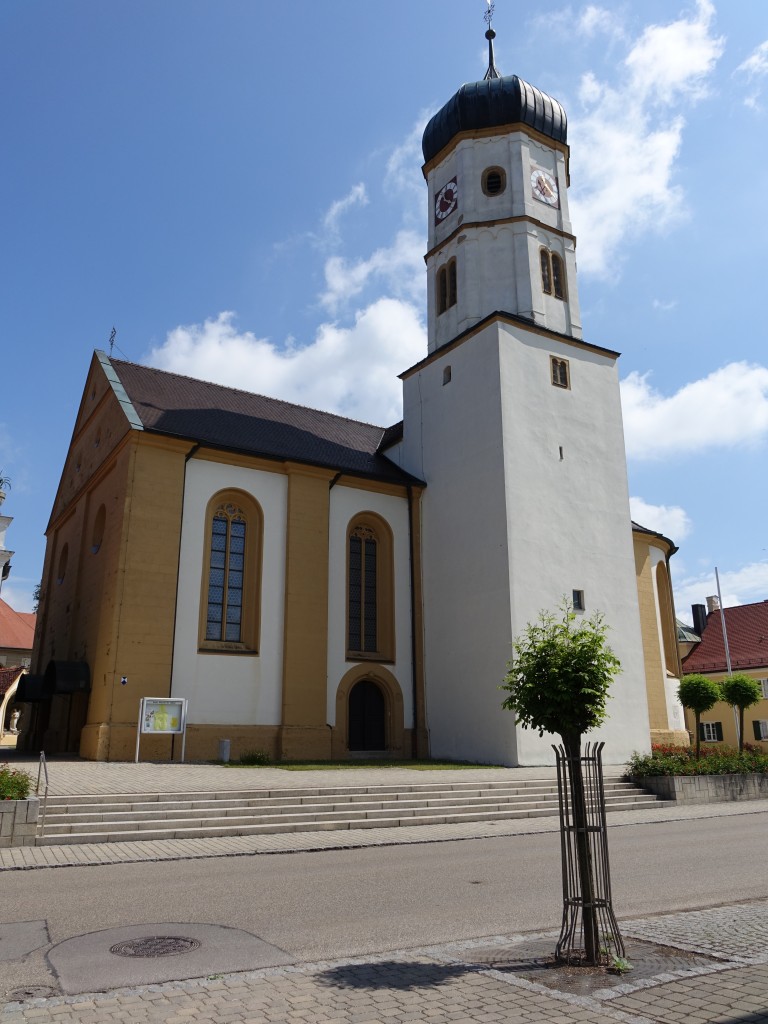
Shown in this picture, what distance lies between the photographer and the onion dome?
3025cm

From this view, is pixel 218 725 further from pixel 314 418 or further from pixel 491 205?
pixel 491 205

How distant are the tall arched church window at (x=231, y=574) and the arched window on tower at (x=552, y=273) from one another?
1368 centimetres

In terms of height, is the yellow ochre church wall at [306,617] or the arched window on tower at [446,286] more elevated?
the arched window on tower at [446,286]

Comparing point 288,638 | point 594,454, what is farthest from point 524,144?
point 288,638

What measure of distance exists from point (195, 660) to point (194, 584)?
7.13 ft

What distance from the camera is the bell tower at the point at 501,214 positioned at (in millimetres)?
28922

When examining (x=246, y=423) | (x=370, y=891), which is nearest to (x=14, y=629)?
(x=246, y=423)

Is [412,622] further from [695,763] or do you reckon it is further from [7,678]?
[7,678]

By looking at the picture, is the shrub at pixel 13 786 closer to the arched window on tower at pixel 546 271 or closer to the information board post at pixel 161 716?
the information board post at pixel 161 716

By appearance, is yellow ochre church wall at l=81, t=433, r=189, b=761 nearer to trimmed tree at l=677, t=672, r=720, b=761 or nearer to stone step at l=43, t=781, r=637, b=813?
stone step at l=43, t=781, r=637, b=813

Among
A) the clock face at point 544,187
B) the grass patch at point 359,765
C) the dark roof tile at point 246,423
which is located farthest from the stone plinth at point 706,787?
the clock face at point 544,187

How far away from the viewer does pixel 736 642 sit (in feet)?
146

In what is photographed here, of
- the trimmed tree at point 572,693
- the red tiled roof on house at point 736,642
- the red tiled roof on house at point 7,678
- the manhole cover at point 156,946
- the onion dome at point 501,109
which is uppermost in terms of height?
the onion dome at point 501,109

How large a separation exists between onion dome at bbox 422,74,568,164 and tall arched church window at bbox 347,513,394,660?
52.0 feet
